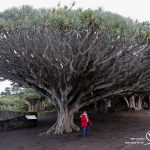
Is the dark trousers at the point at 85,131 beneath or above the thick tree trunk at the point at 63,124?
beneath

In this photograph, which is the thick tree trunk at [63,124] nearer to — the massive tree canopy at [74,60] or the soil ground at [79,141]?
the massive tree canopy at [74,60]

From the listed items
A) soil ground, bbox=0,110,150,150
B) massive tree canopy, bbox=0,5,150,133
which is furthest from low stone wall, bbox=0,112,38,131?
soil ground, bbox=0,110,150,150

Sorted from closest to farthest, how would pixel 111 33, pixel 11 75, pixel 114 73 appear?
pixel 111 33 < pixel 114 73 < pixel 11 75

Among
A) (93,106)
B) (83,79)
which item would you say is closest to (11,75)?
(83,79)

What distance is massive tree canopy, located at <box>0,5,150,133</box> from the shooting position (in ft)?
57.3

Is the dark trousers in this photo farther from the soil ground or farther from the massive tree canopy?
the massive tree canopy

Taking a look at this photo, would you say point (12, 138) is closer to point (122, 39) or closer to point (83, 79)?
point (83, 79)

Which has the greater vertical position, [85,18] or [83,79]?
[85,18]

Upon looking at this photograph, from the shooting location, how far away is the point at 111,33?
17703 mm

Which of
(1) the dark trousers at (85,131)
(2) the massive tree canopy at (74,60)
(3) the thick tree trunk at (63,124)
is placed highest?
(2) the massive tree canopy at (74,60)

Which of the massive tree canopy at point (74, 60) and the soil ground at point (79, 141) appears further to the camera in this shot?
the massive tree canopy at point (74, 60)

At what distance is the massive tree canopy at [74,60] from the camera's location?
17469mm

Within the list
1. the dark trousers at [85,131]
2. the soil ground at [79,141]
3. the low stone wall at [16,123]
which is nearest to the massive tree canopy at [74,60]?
the soil ground at [79,141]

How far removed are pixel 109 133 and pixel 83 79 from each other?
11.7 ft
